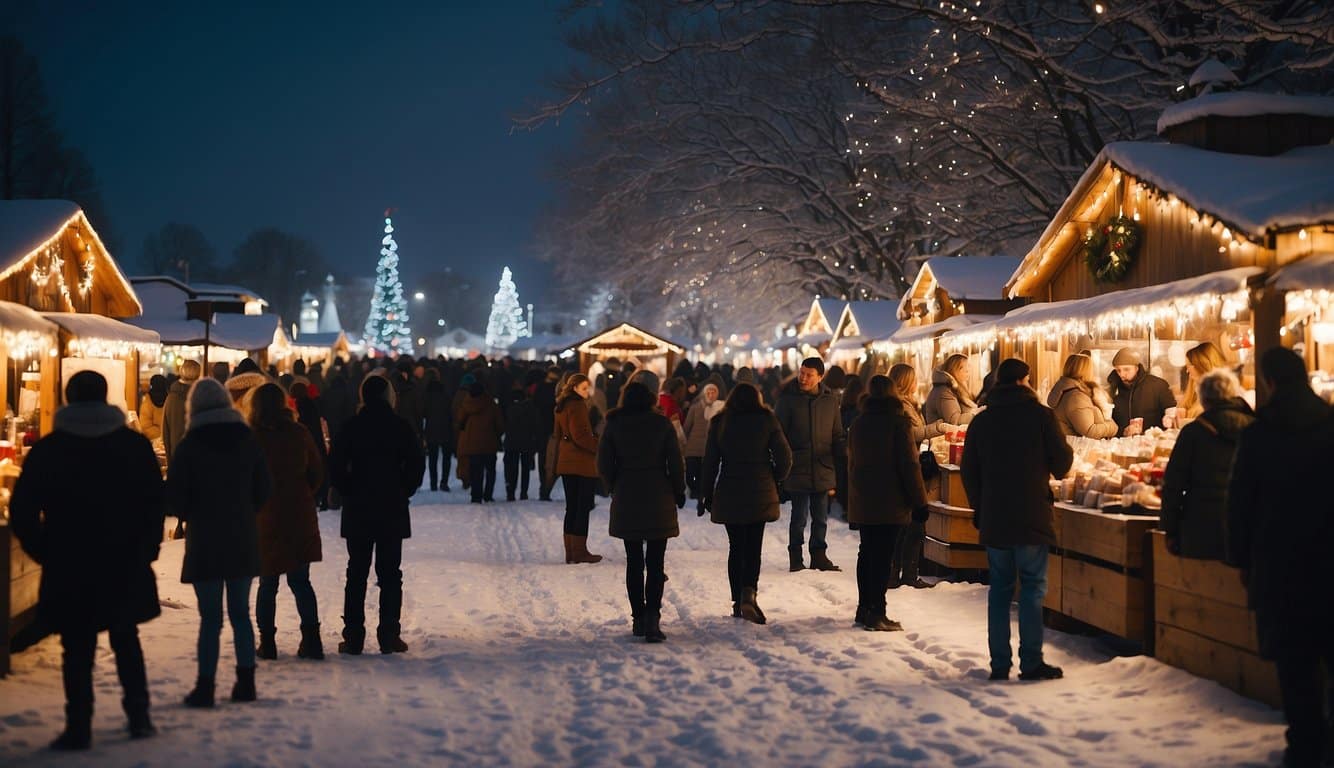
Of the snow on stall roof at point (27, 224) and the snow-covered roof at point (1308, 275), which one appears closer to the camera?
the snow-covered roof at point (1308, 275)

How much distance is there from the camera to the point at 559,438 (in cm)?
1367

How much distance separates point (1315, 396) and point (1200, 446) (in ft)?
4.44

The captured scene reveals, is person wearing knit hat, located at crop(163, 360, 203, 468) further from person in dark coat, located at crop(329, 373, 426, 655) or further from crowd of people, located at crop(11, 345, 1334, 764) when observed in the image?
person in dark coat, located at crop(329, 373, 426, 655)

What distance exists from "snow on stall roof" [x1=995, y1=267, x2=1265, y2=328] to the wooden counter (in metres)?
2.23

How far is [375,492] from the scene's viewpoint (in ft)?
27.7

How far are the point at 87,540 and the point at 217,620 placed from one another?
1059mm

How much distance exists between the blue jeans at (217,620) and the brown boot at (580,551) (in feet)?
19.6

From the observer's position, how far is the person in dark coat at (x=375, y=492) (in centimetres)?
845

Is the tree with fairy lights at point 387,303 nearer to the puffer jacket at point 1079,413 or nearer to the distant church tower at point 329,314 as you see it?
the distant church tower at point 329,314

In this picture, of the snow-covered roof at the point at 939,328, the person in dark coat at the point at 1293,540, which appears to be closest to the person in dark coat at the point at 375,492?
the person in dark coat at the point at 1293,540

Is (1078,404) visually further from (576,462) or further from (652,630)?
(576,462)

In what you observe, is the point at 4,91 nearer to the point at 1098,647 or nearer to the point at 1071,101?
the point at 1071,101

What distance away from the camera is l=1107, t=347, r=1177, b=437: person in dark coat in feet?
42.5

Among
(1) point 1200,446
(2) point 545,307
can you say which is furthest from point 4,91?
(2) point 545,307
